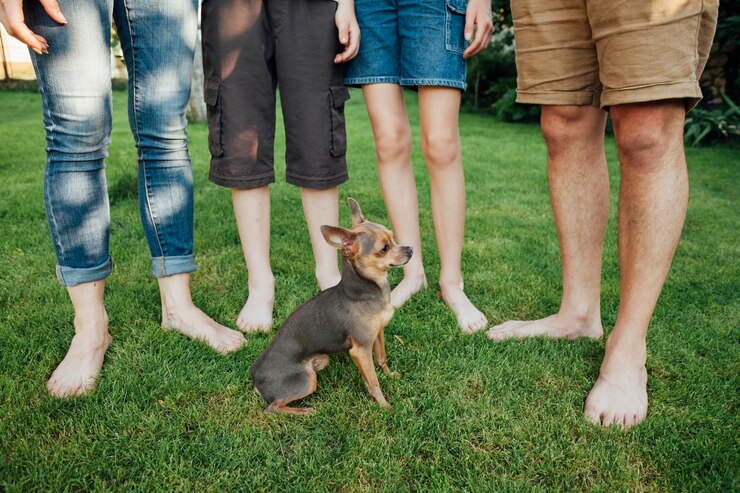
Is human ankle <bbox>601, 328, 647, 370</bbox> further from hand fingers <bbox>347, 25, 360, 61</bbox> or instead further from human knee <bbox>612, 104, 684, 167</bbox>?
hand fingers <bbox>347, 25, 360, 61</bbox>

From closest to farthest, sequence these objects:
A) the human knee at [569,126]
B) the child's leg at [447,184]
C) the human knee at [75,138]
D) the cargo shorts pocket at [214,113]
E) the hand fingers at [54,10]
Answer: the hand fingers at [54,10]
the human knee at [75,138]
the human knee at [569,126]
the cargo shorts pocket at [214,113]
the child's leg at [447,184]

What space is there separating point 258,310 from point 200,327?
1.23 ft

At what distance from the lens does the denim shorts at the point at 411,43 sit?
2.93 m

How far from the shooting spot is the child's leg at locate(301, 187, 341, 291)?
326 centimetres

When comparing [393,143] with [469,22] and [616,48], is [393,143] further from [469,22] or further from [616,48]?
[616,48]

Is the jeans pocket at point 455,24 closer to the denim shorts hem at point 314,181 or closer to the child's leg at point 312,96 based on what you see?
the child's leg at point 312,96

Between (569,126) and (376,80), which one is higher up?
(376,80)

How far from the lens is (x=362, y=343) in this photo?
8.13ft

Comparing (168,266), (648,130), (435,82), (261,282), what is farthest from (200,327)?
(648,130)

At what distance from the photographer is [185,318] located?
2.95 metres

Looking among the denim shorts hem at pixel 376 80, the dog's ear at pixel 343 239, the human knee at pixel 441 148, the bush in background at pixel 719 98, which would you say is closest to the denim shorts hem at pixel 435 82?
the denim shorts hem at pixel 376 80

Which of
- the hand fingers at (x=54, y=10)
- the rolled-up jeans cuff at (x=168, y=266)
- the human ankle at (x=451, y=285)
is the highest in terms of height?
the hand fingers at (x=54, y=10)

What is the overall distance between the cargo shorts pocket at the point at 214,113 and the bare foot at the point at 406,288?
1.34 m

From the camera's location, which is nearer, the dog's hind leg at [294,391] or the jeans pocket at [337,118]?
the dog's hind leg at [294,391]
